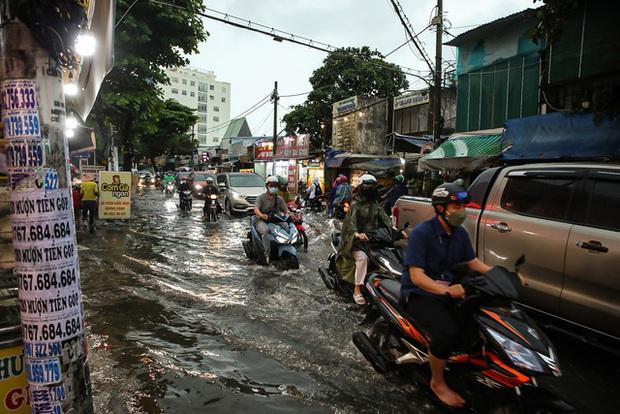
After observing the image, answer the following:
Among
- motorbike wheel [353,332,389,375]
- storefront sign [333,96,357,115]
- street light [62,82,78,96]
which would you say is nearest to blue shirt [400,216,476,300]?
motorbike wheel [353,332,389,375]

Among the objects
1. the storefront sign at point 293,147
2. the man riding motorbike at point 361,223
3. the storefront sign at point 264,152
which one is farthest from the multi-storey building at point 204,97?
the man riding motorbike at point 361,223

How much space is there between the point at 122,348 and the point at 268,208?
4081mm

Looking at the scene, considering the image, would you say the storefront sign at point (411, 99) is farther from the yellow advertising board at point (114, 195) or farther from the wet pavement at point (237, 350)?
the wet pavement at point (237, 350)

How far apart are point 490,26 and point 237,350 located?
51.4ft

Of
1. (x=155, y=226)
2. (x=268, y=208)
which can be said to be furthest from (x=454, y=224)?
(x=155, y=226)

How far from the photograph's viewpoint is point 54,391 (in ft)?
7.73

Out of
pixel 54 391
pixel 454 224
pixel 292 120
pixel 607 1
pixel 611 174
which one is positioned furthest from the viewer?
pixel 292 120

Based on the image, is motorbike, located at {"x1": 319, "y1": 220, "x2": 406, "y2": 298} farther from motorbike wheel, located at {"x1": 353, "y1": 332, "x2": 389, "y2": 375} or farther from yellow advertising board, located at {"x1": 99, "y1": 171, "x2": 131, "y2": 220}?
yellow advertising board, located at {"x1": 99, "y1": 171, "x2": 131, "y2": 220}

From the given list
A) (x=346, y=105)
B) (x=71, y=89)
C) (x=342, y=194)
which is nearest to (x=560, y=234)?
(x=71, y=89)

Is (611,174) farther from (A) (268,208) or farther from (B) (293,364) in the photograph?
(A) (268,208)

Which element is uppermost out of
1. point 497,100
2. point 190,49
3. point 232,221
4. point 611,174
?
point 190,49

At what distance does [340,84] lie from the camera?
3422cm

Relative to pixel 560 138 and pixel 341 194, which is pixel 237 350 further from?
pixel 341 194

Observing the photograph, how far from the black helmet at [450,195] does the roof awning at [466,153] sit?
9197mm
